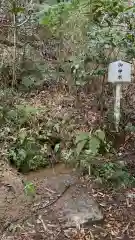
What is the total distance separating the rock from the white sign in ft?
5.72

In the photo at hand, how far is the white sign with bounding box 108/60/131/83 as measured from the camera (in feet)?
17.0

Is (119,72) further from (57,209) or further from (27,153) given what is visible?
(57,209)

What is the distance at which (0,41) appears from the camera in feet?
22.2

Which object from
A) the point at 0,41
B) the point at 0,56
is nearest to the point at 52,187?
the point at 0,56

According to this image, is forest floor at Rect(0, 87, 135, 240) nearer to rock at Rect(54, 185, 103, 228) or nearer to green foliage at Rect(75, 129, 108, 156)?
rock at Rect(54, 185, 103, 228)

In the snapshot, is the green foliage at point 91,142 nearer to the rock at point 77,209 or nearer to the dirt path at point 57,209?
the dirt path at point 57,209

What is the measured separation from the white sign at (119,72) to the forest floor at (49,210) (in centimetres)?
146

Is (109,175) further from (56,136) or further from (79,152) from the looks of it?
(56,136)

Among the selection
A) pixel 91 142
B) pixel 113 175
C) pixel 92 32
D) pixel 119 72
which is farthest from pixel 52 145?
pixel 92 32

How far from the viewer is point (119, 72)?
519cm

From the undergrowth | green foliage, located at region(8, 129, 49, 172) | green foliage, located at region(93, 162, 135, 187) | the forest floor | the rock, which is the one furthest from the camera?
green foliage, located at region(8, 129, 49, 172)

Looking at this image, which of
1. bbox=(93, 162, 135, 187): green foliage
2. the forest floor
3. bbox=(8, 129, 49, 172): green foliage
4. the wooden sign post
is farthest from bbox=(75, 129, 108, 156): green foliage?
the wooden sign post

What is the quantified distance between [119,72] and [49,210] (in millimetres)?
2257

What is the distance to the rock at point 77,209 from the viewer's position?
12.4 ft
